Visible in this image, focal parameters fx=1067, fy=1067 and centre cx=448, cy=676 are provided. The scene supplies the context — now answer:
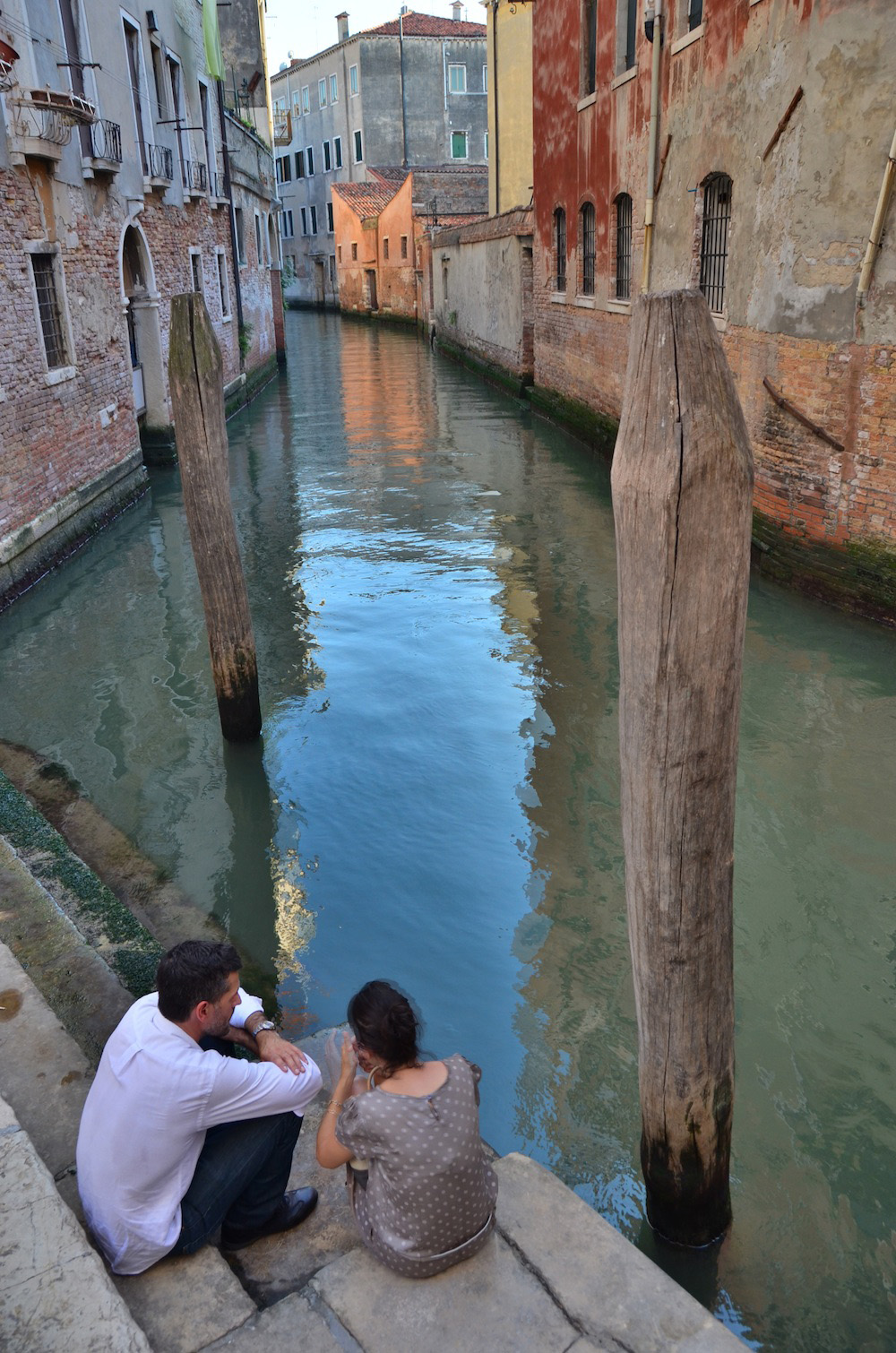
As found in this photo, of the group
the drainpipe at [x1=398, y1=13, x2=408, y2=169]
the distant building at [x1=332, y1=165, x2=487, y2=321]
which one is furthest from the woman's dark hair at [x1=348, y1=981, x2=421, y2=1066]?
the drainpipe at [x1=398, y1=13, x2=408, y2=169]

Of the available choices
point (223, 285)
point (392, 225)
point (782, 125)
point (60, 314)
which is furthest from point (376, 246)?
point (782, 125)

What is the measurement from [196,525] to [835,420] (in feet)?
13.9

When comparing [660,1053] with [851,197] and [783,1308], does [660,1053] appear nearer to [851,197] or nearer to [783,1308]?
[783,1308]

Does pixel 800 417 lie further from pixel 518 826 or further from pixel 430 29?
pixel 430 29

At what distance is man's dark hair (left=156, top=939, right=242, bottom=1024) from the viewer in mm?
2297

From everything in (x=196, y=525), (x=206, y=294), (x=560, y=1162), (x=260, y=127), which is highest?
(x=260, y=127)

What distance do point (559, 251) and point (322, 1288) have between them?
15.9 m

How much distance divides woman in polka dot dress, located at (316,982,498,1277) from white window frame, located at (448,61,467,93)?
44.9 metres

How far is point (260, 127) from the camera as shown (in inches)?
1055

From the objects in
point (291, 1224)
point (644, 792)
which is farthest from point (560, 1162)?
point (644, 792)

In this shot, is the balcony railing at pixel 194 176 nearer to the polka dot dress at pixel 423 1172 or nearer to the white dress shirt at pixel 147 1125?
the white dress shirt at pixel 147 1125

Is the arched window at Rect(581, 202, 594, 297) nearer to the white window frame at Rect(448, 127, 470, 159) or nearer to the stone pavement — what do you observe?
the stone pavement

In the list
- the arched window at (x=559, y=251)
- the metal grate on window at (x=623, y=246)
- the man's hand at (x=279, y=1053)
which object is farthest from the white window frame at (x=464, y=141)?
the man's hand at (x=279, y=1053)

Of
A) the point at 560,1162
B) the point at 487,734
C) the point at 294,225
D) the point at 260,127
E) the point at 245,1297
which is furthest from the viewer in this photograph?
the point at 294,225
